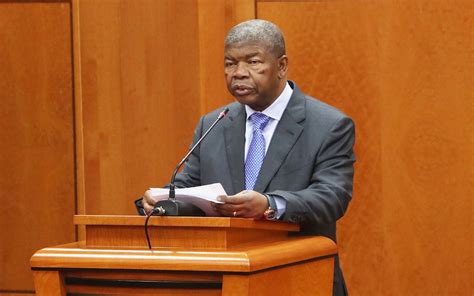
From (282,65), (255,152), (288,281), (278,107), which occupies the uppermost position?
(282,65)

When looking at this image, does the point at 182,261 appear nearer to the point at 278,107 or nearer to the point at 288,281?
the point at 288,281

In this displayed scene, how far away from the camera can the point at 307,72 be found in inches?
151

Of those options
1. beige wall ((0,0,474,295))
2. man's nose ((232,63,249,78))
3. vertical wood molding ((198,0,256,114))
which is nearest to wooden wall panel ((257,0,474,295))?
beige wall ((0,0,474,295))

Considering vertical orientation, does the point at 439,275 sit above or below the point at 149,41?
below

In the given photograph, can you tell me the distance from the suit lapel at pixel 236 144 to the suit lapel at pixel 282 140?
0.07 meters

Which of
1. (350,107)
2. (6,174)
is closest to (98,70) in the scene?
(6,174)

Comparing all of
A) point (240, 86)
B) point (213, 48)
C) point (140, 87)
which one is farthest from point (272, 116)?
point (140, 87)

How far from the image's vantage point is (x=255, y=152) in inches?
108

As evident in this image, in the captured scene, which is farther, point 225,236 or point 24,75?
point 24,75

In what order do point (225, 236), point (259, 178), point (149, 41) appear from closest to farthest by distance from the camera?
point (225, 236) → point (259, 178) → point (149, 41)

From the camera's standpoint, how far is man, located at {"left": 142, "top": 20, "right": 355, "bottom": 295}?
103 inches

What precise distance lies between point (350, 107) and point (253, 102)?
1.12 metres

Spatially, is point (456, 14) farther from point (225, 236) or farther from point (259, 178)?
point (225, 236)

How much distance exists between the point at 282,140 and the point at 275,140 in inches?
0.7
